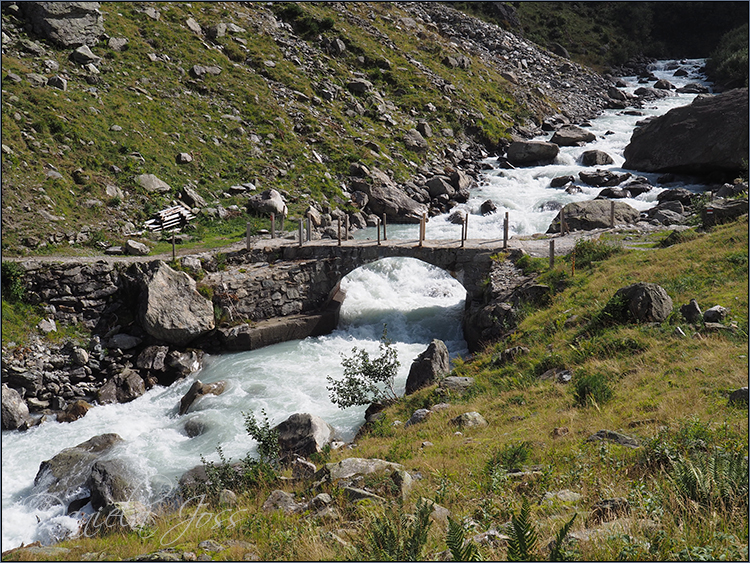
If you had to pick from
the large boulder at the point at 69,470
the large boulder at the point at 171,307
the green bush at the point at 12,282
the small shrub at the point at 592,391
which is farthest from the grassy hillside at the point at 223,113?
the small shrub at the point at 592,391

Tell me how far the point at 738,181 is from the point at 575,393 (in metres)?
27.5

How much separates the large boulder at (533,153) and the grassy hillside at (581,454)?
1191 inches

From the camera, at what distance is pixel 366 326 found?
26500 mm

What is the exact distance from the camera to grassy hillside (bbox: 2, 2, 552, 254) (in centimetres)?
2589

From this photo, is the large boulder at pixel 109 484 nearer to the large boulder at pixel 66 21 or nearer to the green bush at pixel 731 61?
the large boulder at pixel 66 21

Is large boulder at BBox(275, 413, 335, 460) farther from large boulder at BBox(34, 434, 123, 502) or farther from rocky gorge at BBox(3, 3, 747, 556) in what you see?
large boulder at BBox(34, 434, 123, 502)

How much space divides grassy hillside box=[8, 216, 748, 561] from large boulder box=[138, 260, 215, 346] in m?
11.2

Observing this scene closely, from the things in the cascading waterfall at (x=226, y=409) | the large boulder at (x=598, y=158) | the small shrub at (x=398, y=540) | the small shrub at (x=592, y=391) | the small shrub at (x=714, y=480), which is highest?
the large boulder at (x=598, y=158)

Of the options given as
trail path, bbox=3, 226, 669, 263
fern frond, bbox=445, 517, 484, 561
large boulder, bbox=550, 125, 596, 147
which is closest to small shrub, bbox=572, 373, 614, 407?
fern frond, bbox=445, 517, 484, 561

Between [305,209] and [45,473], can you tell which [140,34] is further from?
[45,473]

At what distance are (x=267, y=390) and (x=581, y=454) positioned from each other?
13.5 meters

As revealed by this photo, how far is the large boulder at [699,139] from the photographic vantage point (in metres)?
34.7

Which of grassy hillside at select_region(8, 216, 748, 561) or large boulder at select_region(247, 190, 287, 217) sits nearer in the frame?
grassy hillside at select_region(8, 216, 748, 561)

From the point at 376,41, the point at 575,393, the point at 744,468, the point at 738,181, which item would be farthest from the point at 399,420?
the point at 376,41
